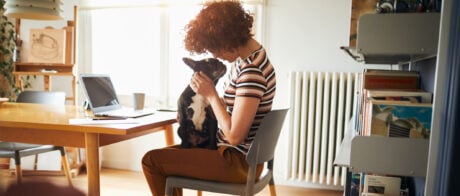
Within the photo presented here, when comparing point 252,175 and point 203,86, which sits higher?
point 203,86

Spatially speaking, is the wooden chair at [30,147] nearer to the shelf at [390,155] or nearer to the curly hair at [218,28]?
the curly hair at [218,28]

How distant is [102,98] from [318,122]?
4.88 ft

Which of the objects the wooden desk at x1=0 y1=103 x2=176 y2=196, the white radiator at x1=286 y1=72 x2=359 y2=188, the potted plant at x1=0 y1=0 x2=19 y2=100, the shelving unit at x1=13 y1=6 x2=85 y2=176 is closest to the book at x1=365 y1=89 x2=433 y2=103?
the wooden desk at x1=0 y1=103 x2=176 y2=196

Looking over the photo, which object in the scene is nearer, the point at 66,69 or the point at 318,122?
the point at 318,122

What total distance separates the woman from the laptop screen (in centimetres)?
53

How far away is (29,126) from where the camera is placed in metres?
1.48

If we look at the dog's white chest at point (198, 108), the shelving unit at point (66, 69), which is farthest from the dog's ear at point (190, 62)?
the shelving unit at point (66, 69)

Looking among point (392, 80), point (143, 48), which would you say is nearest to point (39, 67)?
point (143, 48)

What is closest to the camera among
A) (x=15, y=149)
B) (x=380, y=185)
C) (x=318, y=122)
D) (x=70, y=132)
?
(x=380, y=185)

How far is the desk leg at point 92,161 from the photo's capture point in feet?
4.67

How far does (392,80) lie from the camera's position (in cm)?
134

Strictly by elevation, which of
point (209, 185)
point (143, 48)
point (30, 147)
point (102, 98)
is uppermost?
point (143, 48)

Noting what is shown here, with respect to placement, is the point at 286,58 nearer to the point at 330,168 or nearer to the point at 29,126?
the point at 330,168

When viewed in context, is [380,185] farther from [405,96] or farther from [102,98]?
[102,98]
